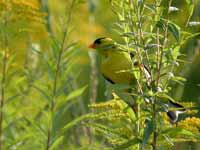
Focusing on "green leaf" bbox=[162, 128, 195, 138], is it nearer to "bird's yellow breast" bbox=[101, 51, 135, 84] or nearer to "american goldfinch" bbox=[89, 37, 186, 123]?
"american goldfinch" bbox=[89, 37, 186, 123]

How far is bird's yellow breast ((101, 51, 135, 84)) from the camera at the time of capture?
2.00m

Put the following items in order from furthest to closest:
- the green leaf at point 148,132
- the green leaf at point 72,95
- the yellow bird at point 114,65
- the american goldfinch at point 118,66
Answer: the green leaf at point 72,95 → the yellow bird at point 114,65 → the american goldfinch at point 118,66 → the green leaf at point 148,132

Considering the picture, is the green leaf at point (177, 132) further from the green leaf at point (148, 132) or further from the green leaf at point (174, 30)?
the green leaf at point (174, 30)

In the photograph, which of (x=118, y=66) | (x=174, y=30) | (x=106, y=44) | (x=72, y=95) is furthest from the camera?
(x=72, y=95)

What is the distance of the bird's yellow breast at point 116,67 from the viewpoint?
200 centimetres

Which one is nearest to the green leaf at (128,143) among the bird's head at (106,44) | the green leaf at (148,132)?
the green leaf at (148,132)

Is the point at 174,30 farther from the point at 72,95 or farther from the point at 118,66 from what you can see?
the point at 72,95

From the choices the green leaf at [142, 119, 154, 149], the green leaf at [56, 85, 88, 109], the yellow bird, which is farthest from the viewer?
the green leaf at [56, 85, 88, 109]

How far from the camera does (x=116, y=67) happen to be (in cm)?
219

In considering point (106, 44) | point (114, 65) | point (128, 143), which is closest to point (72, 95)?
point (114, 65)

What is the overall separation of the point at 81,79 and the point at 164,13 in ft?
12.2

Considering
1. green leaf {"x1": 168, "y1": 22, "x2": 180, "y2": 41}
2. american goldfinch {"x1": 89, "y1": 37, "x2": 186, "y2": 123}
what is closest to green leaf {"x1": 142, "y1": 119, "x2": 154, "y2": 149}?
american goldfinch {"x1": 89, "y1": 37, "x2": 186, "y2": 123}

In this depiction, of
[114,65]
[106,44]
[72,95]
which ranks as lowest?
[72,95]

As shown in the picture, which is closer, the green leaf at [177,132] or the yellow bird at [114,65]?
the green leaf at [177,132]
